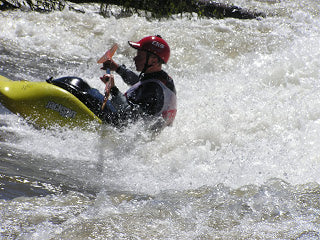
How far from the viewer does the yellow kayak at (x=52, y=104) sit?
4.36 metres

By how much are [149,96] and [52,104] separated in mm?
1057

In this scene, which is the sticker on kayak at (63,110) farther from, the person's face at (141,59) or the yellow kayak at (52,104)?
the person's face at (141,59)

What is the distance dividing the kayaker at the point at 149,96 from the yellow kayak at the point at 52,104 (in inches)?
10.3

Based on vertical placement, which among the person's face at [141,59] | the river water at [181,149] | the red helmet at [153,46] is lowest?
the river water at [181,149]

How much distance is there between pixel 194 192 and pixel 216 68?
4.91 meters

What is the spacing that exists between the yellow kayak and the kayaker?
10.3 inches

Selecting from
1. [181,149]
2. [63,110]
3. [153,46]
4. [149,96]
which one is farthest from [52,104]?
[181,149]

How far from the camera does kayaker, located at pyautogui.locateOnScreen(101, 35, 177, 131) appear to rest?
425cm

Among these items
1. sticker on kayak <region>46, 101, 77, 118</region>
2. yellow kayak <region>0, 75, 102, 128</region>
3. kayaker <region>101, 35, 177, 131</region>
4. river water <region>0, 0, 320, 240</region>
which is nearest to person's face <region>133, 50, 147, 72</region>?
kayaker <region>101, 35, 177, 131</region>

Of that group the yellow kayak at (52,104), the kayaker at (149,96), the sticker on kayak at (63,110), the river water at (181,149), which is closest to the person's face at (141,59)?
the kayaker at (149,96)

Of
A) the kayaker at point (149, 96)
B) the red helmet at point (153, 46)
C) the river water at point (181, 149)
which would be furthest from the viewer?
the red helmet at point (153, 46)

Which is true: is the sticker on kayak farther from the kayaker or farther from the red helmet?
the red helmet

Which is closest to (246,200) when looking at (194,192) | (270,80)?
(194,192)

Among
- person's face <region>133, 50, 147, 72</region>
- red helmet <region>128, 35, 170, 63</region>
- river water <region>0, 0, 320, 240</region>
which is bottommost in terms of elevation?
river water <region>0, 0, 320, 240</region>
